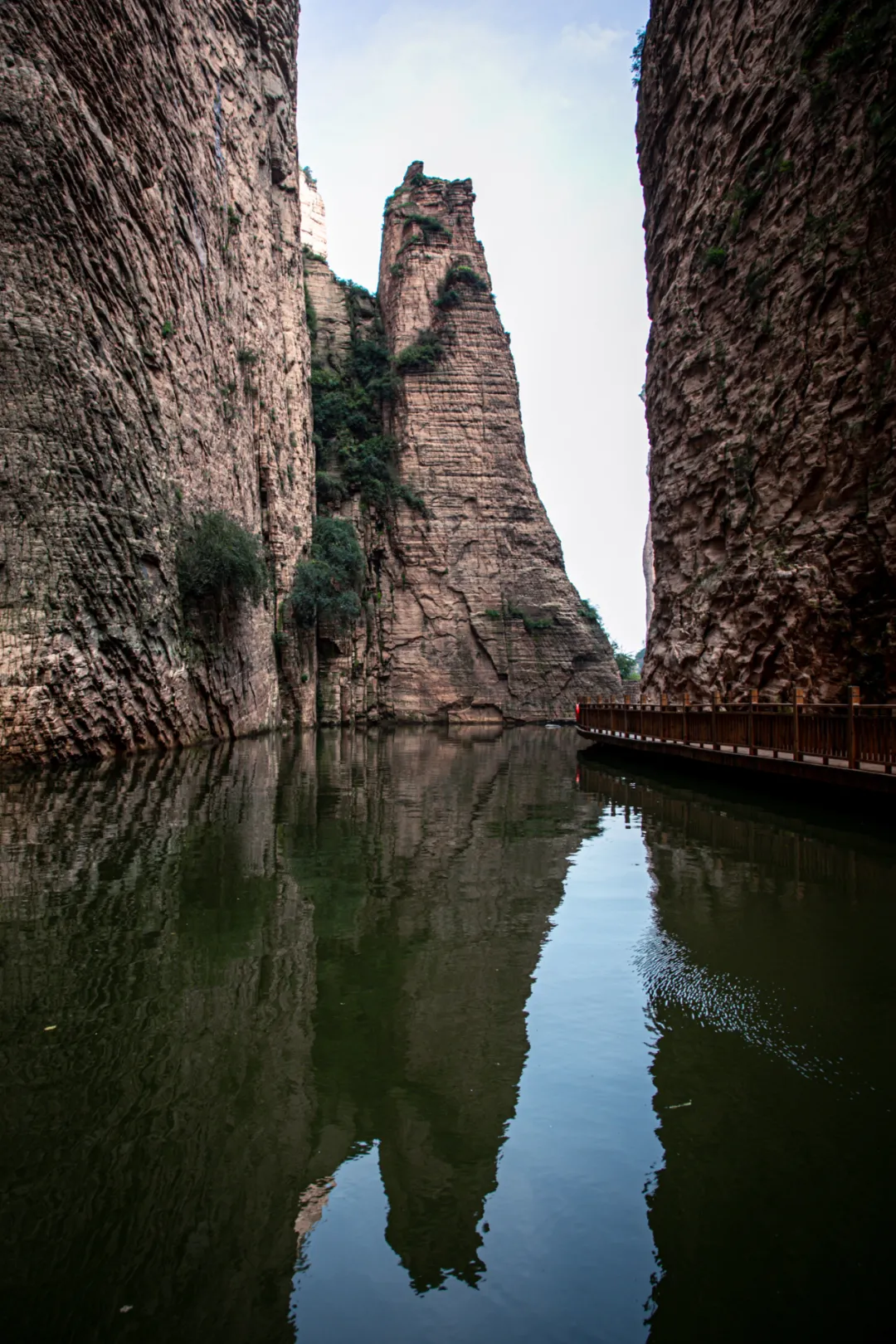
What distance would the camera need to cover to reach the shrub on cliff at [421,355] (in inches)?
1834

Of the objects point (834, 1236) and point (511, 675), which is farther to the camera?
point (511, 675)

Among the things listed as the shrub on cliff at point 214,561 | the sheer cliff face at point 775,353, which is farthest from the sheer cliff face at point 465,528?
the shrub on cliff at point 214,561

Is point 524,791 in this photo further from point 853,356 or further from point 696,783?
point 853,356

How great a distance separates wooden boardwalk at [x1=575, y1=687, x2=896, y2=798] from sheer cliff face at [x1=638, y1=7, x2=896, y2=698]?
1651mm

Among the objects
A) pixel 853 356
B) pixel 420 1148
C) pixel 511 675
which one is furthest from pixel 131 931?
pixel 511 675

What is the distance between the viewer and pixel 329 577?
35062 mm

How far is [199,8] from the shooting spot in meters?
24.8

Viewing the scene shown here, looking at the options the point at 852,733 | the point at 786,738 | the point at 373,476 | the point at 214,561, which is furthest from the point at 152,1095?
the point at 373,476

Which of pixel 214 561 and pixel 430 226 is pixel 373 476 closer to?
pixel 430 226

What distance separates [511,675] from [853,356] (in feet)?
107

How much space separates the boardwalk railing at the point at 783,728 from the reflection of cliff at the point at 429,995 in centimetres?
384

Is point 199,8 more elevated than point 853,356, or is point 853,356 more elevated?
point 199,8

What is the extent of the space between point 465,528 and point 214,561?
92.6 feet

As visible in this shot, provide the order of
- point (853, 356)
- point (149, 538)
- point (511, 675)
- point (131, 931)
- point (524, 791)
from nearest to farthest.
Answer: point (131, 931) < point (524, 791) < point (853, 356) < point (149, 538) < point (511, 675)
